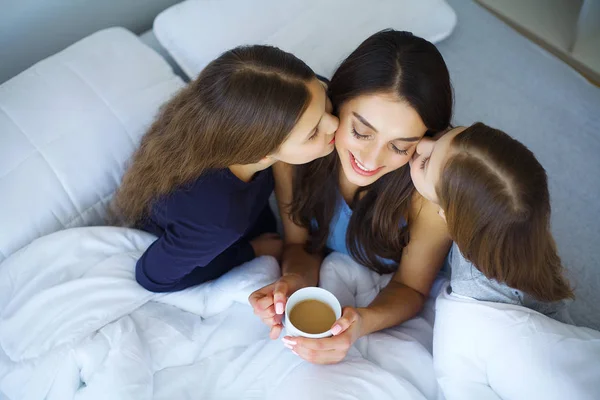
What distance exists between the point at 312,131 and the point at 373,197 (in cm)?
27

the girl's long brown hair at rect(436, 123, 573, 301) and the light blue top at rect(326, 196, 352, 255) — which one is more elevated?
the girl's long brown hair at rect(436, 123, 573, 301)

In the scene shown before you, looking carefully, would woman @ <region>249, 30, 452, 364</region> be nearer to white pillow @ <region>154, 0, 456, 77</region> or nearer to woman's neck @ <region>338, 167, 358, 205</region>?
woman's neck @ <region>338, 167, 358, 205</region>

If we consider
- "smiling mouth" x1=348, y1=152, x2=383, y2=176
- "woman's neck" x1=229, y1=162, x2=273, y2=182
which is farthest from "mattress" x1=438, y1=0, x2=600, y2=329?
"woman's neck" x1=229, y1=162, x2=273, y2=182

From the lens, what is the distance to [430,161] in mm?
835

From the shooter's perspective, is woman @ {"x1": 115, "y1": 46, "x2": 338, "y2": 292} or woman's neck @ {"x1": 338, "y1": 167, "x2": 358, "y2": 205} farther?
woman's neck @ {"x1": 338, "y1": 167, "x2": 358, "y2": 205}

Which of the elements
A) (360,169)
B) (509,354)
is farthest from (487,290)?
(360,169)

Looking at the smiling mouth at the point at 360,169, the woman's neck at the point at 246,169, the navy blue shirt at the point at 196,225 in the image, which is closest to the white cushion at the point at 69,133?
the navy blue shirt at the point at 196,225

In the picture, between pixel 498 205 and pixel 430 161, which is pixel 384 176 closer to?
pixel 430 161

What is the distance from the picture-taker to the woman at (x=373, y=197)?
2.89 ft

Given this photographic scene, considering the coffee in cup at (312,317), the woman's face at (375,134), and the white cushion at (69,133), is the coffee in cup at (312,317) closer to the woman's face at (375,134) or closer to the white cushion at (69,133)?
the woman's face at (375,134)

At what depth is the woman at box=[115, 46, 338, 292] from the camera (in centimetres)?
86

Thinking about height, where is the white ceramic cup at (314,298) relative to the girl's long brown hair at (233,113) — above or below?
below

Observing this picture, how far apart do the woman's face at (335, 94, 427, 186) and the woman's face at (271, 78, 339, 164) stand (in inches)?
1.4

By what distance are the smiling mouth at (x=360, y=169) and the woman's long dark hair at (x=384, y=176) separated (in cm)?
10
